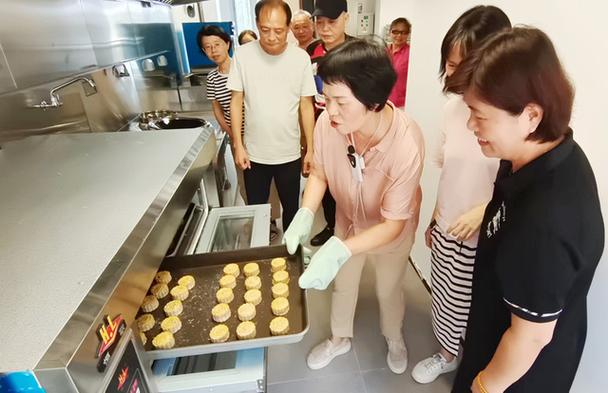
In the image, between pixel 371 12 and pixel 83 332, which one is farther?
pixel 371 12

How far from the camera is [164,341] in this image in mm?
773

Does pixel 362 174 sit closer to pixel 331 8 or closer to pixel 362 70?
pixel 362 70

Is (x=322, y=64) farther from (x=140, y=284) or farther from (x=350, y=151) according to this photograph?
(x=140, y=284)

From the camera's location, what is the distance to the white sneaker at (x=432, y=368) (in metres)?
1.45

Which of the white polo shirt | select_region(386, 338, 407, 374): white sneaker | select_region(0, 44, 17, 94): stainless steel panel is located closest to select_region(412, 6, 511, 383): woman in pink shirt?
select_region(386, 338, 407, 374): white sneaker

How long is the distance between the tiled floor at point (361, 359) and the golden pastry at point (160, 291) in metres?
0.80

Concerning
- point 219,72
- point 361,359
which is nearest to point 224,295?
point 361,359

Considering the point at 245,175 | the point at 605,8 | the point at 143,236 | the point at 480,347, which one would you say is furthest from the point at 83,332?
the point at 245,175

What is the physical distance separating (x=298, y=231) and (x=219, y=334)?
385 mm

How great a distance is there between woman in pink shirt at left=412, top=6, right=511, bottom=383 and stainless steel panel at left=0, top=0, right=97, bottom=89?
1571mm

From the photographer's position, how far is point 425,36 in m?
1.73

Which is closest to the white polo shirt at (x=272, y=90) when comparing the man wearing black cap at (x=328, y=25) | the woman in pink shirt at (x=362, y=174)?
the man wearing black cap at (x=328, y=25)

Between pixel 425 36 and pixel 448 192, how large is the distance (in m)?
0.98

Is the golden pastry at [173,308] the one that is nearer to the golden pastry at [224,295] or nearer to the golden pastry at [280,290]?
the golden pastry at [224,295]
